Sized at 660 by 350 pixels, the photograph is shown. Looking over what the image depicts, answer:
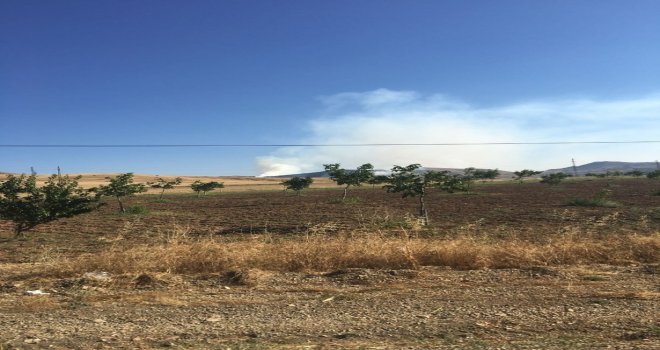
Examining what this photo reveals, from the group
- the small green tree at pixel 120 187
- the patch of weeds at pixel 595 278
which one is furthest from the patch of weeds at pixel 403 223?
the small green tree at pixel 120 187

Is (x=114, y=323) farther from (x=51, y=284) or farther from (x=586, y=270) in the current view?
(x=586, y=270)

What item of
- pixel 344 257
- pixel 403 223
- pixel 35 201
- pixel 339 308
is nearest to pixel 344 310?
pixel 339 308

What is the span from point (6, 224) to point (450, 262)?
1159 inches

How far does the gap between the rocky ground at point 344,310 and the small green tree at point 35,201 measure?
9.99m

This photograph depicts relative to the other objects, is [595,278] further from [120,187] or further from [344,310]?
[120,187]

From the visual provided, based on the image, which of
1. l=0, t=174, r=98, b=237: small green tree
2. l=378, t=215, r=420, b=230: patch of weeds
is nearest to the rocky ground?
l=378, t=215, r=420, b=230: patch of weeds

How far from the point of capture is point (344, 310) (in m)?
6.20

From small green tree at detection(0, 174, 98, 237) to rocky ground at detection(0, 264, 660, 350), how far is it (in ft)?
32.8

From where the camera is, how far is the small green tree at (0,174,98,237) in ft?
56.8

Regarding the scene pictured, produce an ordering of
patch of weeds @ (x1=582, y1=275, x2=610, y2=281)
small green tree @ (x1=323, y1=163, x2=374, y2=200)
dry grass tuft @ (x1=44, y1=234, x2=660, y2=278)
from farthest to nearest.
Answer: small green tree @ (x1=323, y1=163, x2=374, y2=200) → dry grass tuft @ (x1=44, y1=234, x2=660, y2=278) → patch of weeds @ (x1=582, y1=275, x2=610, y2=281)

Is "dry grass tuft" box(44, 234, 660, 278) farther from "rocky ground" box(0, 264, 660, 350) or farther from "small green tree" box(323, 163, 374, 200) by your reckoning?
"small green tree" box(323, 163, 374, 200)

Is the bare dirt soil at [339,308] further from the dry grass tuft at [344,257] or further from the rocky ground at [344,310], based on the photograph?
the dry grass tuft at [344,257]

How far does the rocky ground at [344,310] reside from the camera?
4.96 metres

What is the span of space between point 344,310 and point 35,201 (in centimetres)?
1566
